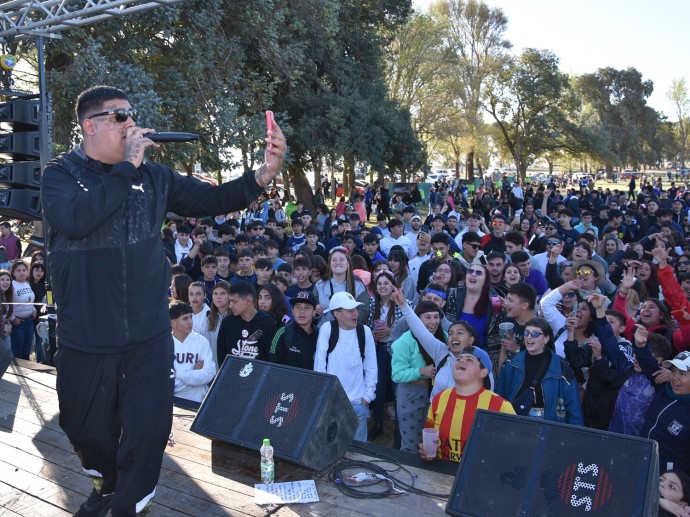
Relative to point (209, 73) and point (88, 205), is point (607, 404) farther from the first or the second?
point (209, 73)

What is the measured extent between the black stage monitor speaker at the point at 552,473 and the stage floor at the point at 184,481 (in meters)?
0.35

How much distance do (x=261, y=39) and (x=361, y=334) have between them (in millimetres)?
12910

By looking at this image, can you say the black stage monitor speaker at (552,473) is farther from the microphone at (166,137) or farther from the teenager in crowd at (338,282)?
the teenager in crowd at (338,282)

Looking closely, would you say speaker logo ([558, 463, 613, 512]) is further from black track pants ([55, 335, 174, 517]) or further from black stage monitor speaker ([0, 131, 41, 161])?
black stage monitor speaker ([0, 131, 41, 161])

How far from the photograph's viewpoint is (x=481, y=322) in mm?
6520

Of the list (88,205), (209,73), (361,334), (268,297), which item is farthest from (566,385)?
(209,73)

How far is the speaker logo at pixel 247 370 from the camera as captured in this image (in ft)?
14.1

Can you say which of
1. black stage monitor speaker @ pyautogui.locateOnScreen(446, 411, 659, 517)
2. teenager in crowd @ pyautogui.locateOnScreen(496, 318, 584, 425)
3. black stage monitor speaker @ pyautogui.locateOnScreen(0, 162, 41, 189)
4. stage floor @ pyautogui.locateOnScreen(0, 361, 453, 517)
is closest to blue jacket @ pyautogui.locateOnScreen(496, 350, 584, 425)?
teenager in crowd @ pyautogui.locateOnScreen(496, 318, 584, 425)

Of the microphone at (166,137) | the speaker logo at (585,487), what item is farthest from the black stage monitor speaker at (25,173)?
the speaker logo at (585,487)

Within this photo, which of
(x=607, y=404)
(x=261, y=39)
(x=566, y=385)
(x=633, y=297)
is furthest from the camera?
(x=261, y=39)

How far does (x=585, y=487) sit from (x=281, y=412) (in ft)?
5.76

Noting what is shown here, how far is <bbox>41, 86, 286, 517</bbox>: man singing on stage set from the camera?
2635 mm

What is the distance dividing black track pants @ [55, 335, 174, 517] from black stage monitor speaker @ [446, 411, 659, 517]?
148 centimetres

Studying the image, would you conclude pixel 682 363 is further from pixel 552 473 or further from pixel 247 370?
pixel 247 370
